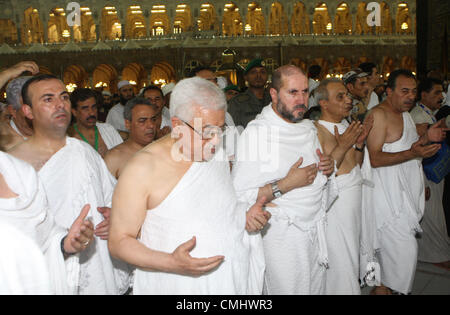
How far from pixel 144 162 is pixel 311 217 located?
4.80 feet

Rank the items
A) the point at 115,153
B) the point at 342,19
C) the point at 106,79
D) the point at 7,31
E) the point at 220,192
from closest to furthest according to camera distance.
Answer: the point at 220,192 → the point at 115,153 → the point at 106,79 → the point at 7,31 → the point at 342,19

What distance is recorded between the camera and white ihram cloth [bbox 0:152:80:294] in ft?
6.34

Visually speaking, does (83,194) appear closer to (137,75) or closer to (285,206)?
(285,206)

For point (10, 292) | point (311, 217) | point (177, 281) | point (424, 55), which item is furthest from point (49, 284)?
point (424, 55)

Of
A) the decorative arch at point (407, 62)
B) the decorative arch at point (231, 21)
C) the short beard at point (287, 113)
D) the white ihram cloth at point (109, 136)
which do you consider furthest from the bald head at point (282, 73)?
the decorative arch at point (231, 21)

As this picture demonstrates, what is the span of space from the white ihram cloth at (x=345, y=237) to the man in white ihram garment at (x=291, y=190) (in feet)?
1.12

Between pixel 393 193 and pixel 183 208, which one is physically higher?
pixel 183 208

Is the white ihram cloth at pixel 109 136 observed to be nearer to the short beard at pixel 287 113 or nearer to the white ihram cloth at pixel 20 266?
the short beard at pixel 287 113

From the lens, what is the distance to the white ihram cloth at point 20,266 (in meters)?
Answer: 1.82

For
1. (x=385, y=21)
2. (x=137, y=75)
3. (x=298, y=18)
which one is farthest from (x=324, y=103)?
(x=298, y=18)

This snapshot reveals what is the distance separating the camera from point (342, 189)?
355 cm

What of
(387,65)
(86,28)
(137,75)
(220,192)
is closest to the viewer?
(220,192)

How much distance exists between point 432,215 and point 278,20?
126 feet

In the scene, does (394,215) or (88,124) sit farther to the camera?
(88,124)
